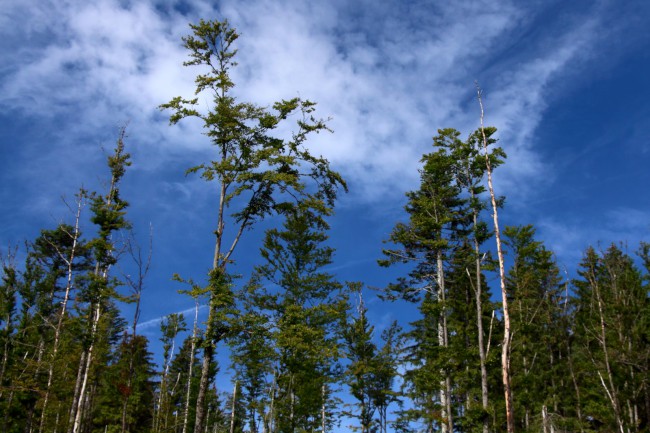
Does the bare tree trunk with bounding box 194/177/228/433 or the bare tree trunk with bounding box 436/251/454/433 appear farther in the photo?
the bare tree trunk with bounding box 436/251/454/433

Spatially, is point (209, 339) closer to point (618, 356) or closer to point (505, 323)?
point (505, 323)

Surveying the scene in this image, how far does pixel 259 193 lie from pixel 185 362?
33.8m

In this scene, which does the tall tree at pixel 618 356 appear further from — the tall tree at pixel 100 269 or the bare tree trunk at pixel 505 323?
the tall tree at pixel 100 269

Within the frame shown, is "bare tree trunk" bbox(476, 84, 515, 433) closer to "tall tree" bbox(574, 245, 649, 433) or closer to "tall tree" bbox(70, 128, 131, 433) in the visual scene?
"tall tree" bbox(574, 245, 649, 433)

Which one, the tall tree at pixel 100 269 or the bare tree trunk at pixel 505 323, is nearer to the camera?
the bare tree trunk at pixel 505 323

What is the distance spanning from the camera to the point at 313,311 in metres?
19.0

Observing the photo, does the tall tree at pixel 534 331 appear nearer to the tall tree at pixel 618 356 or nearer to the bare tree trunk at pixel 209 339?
the tall tree at pixel 618 356

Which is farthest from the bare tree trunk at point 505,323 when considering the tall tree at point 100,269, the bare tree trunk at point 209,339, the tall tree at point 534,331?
the tall tree at point 100,269

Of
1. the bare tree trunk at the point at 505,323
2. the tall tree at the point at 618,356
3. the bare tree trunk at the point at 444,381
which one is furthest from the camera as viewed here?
the tall tree at the point at 618,356

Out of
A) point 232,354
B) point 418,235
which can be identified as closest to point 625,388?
point 418,235

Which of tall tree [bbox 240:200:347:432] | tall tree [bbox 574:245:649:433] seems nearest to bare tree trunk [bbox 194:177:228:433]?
tall tree [bbox 240:200:347:432]

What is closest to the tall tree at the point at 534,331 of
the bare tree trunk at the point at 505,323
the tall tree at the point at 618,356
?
the tall tree at the point at 618,356

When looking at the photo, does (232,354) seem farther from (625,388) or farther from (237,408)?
(237,408)

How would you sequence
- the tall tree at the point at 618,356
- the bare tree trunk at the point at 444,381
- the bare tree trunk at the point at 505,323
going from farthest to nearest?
the tall tree at the point at 618,356, the bare tree trunk at the point at 444,381, the bare tree trunk at the point at 505,323
